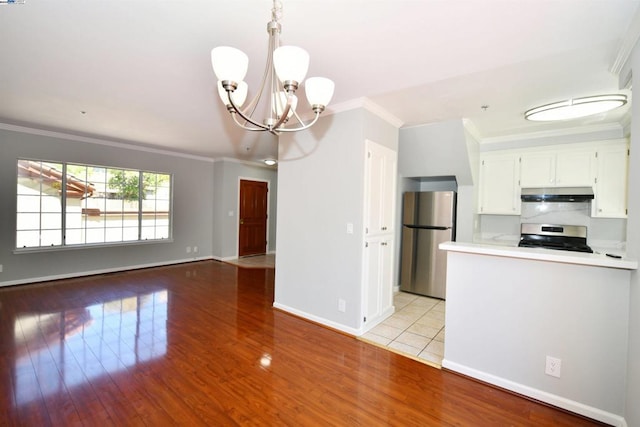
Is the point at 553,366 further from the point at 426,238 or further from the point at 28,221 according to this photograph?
the point at 28,221

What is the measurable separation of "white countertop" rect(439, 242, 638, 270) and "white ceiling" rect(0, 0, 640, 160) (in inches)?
53.9

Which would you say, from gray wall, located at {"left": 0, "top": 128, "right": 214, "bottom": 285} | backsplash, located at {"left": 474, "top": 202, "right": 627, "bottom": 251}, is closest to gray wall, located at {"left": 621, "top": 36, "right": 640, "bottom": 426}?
backsplash, located at {"left": 474, "top": 202, "right": 627, "bottom": 251}

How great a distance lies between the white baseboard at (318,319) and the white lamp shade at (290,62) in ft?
8.29

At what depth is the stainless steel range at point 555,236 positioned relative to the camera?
12.3 ft

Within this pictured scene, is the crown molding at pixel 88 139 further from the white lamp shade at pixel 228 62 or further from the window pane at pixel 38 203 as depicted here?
the white lamp shade at pixel 228 62

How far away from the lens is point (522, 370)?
2.08 metres

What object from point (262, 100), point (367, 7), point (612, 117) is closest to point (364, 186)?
point (262, 100)

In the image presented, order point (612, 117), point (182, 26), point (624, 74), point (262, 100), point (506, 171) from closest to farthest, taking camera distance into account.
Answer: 1. point (182, 26)
2. point (624, 74)
3. point (262, 100)
4. point (612, 117)
5. point (506, 171)

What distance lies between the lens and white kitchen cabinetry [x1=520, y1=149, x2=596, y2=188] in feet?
11.7

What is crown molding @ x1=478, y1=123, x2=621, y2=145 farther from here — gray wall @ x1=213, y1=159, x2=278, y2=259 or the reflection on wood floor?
gray wall @ x1=213, y1=159, x2=278, y2=259

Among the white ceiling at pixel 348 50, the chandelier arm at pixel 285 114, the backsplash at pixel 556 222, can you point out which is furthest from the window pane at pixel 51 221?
the backsplash at pixel 556 222

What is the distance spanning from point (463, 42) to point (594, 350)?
221cm

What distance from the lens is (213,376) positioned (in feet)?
7.30

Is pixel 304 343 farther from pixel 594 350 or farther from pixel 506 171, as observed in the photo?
pixel 506 171
